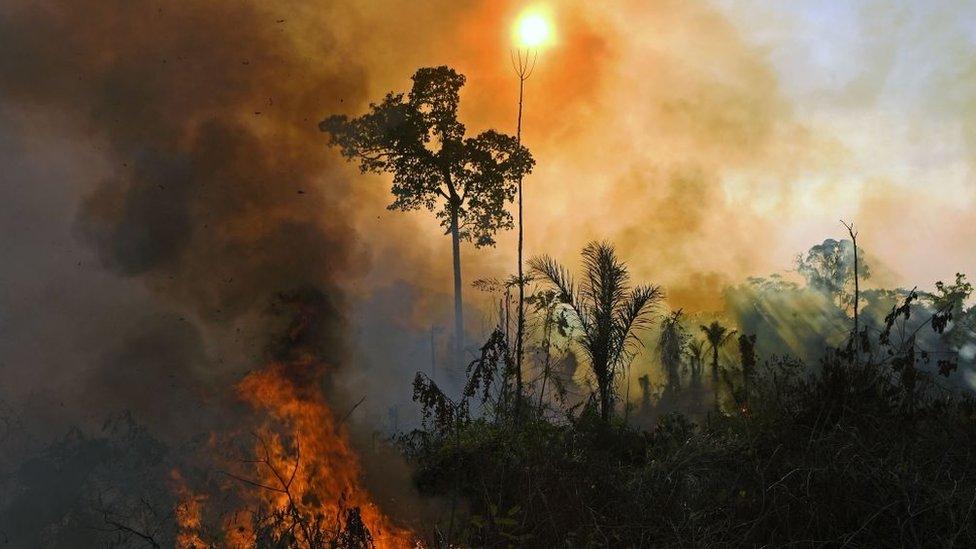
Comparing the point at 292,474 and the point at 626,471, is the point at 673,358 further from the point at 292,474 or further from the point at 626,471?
the point at 292,474

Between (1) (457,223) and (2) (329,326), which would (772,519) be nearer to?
(2) (329,326)

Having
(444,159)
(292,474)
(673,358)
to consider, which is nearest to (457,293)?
(444,159)

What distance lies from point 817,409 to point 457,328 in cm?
1398

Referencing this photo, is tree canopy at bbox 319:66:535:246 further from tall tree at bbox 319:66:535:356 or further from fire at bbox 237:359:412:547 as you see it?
fire at bbox 237:359:412:547

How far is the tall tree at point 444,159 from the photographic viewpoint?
20.8m

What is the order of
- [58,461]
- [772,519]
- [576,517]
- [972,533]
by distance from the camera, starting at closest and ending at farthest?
[972,533] → [772,519] → [576,517] → [58,461]

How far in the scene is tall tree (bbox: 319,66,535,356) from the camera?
68.1 feet

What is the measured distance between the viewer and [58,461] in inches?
388

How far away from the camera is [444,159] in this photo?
69.9 feet

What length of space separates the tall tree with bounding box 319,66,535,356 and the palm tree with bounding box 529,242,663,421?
877 cm

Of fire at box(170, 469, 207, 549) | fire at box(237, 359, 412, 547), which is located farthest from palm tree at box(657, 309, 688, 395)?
fire at box(170, 469, 207, 549)

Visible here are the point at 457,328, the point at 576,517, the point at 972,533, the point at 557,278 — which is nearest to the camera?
the point at 972,533

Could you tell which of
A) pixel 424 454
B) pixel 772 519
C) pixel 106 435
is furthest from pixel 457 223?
pixel 772 519

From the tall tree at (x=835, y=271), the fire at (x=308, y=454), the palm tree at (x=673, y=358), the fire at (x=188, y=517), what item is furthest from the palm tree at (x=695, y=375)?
the fire at (x=188, y=517)
